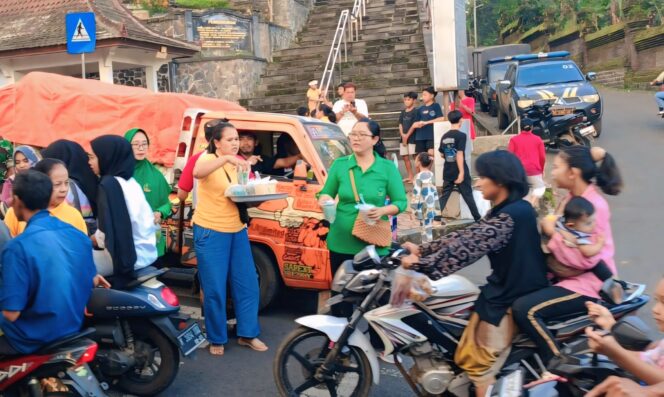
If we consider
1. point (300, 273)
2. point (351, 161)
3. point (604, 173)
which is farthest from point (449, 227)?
point (604, 173)

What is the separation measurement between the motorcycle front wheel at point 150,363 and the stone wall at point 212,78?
594 inches

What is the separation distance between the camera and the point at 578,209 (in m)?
3.92

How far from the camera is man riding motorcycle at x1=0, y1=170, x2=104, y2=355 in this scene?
146 inches

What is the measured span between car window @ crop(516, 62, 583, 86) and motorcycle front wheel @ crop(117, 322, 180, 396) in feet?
42.9

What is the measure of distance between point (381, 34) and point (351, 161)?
16.8m

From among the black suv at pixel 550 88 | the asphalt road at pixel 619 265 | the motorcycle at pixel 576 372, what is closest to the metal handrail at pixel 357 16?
the black suv at pixel 550 88

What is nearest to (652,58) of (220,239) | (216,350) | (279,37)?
(279,37)

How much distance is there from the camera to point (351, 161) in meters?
5.36

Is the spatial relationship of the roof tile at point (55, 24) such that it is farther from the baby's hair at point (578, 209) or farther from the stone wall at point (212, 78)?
the baby's hair at point (578, 209)

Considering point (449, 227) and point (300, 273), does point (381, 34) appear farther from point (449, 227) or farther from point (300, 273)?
point (300, 273)

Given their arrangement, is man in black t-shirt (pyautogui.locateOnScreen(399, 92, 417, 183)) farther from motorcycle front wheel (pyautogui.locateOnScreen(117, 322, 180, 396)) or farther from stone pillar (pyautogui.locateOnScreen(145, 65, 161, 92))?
motorcycle front wheel (pyautogui.locateOnScreen(117, 322, 180, 396))

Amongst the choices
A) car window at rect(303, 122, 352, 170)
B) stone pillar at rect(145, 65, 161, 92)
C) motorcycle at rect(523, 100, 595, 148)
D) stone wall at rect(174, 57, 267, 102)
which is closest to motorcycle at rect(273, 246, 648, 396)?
car window at rect(303, 122, 352, 170)

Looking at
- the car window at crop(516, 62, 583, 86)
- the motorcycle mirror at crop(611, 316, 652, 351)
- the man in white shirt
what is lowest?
the motorcycle mirror at crop(611, 316, 652, 351)

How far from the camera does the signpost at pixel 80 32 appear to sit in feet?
29.7
